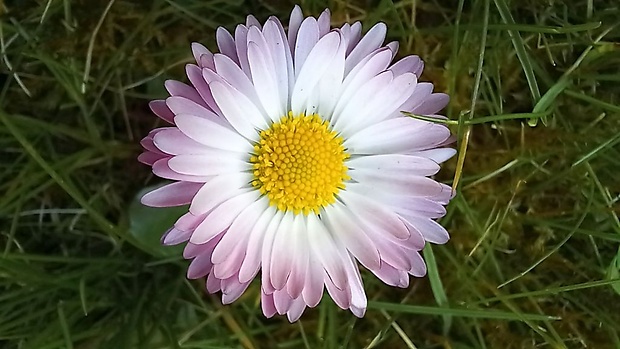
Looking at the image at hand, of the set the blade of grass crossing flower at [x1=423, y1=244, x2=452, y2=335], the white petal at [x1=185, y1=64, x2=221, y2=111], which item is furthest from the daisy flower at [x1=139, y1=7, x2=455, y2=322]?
the blade of grass crossing flower at [x1=423, y1=244, x2=452, y2=335]

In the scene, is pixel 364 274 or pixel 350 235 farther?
pixel 364 274

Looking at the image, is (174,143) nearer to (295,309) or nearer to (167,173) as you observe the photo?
(167,173)

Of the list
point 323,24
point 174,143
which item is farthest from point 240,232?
point 323,24

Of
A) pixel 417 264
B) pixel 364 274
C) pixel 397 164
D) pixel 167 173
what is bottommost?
pixel 364 274

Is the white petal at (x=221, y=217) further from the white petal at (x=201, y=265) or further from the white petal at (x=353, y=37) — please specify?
the white petal at (x=353, y=37)

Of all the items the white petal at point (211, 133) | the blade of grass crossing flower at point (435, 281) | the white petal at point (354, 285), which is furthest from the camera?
the blade of grass crossing flower at point (435, 281)

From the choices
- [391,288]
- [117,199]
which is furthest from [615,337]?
[117,199]

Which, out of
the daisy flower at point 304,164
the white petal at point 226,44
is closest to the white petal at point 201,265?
the daisy flower at point 304,164
